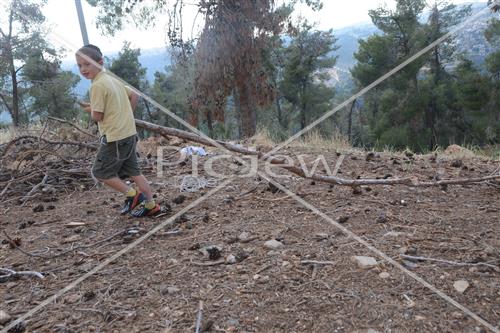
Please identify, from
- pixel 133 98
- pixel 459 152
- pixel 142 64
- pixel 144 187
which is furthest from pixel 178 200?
pixel 142 64

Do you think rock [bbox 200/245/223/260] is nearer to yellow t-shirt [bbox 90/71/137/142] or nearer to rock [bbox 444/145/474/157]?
yellow t-shirt [bbox 90/71/137/142]

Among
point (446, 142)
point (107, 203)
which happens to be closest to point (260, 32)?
point (107, 203)

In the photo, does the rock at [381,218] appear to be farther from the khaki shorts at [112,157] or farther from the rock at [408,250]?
the khaki shorts at [112,157]

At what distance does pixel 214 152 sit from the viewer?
450 centimetres

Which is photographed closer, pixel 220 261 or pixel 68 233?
pixel 220 261

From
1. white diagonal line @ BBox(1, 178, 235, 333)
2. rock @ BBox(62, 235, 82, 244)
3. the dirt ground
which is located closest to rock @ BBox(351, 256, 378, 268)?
the dirt ground

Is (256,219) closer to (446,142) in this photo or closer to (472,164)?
(472,164)

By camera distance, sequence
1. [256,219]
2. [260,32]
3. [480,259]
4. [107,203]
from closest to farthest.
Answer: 1. [480,259]
2. [256,219]
3. [107,203]
4. [260,32]

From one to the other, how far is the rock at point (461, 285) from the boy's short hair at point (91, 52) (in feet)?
7.54

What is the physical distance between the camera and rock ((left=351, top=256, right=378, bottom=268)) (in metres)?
1.74

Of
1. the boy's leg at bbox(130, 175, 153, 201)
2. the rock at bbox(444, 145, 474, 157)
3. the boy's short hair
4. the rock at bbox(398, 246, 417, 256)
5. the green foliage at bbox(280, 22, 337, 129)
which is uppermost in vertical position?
the green foliage at bbox(280, 22, 337, 129)

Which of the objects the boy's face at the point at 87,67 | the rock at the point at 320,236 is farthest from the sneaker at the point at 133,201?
the rock at the point at 320,236

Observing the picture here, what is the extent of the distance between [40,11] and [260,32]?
1057cm

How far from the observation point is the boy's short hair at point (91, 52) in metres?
2.46
